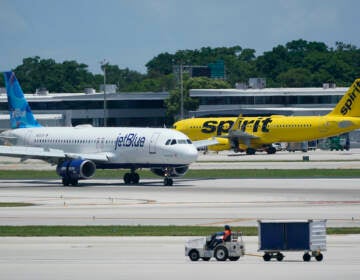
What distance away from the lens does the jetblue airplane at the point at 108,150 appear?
71.4 metres

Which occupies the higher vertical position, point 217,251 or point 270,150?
point 217,251

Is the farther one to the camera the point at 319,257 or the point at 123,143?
the point at 123,143

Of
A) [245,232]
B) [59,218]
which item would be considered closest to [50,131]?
[59,218]

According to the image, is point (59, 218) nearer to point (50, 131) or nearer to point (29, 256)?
point (29, 256)

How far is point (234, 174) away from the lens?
8419cm

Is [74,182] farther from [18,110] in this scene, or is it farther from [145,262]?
[145,262]

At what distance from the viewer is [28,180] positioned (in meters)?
80.2

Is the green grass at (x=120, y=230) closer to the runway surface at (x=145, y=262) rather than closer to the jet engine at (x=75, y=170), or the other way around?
the runway surface at (x=145, y=262)

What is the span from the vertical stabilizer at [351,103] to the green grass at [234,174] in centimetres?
3960

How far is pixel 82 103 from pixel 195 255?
147508mm

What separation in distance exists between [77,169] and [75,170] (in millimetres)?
154

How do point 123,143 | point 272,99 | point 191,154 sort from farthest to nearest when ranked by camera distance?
point 272,99
point 123,143
point 191,154

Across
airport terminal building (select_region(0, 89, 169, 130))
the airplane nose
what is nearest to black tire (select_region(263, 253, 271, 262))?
the airplane nose

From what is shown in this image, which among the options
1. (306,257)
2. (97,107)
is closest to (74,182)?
(306,257)
